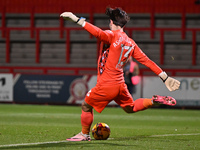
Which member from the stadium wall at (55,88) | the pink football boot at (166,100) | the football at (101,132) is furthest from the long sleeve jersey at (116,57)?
the stadium wall at (55,88)

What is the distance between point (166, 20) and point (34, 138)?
16.0 m

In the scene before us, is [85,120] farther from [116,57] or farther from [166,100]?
[166,100]

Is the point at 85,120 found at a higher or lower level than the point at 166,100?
lower

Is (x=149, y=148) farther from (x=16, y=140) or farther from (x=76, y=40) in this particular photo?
(x=76, y=40)

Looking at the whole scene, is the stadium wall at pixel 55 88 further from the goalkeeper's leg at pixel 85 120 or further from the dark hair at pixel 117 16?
the dark hair at pixel 117 16

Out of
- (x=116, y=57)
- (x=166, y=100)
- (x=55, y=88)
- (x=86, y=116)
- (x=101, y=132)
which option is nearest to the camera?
(x=166, y=100)

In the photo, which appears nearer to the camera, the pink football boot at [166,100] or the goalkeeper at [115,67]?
the pink football boot at [166,100]

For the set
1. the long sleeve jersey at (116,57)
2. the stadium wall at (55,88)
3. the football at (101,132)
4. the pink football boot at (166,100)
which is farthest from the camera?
the stadium wall at (55,88)

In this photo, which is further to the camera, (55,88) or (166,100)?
(55,88)

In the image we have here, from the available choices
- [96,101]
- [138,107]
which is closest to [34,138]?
[96,101]

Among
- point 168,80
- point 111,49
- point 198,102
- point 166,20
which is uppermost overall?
point 166,20

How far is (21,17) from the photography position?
78.2 ft

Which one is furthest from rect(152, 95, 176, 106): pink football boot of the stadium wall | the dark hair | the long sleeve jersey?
the stadium wall

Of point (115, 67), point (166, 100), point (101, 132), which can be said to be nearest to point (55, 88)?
point (101, 132)
